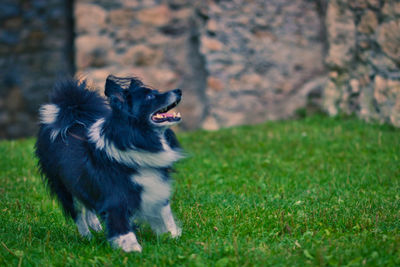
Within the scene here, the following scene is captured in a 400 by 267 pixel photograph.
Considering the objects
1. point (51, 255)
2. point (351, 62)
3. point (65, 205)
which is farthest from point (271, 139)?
point (51, 255)

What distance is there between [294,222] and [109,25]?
20.8ft

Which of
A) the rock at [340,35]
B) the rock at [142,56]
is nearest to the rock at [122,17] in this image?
the rock at [142,56]

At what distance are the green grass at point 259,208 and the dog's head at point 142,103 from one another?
874 mm

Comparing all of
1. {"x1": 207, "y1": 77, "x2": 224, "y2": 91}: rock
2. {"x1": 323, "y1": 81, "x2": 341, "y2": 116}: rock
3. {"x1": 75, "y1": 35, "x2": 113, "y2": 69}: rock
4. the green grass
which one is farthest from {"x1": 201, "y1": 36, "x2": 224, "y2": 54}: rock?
the green grass

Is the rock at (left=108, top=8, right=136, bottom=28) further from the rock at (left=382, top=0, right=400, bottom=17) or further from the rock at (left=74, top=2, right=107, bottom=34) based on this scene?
the rock at (left=382, top=0, right=400, bottom=17)

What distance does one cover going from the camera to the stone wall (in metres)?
8.66

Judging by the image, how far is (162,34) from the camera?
30.2ft

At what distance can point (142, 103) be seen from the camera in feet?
10.8

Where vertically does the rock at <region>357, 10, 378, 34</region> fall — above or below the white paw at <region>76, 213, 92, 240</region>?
above

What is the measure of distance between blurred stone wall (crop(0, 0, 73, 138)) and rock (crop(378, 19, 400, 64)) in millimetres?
5889

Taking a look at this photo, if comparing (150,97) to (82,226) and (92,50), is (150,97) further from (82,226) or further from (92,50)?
(92,50)

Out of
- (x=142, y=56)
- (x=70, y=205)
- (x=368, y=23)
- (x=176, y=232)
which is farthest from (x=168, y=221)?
(x=142, y=56)

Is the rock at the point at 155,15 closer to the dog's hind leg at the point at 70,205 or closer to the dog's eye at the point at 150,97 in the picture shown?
the dog's hind leg at the point at 70,205

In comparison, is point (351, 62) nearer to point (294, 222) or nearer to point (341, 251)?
point (294, 222)
